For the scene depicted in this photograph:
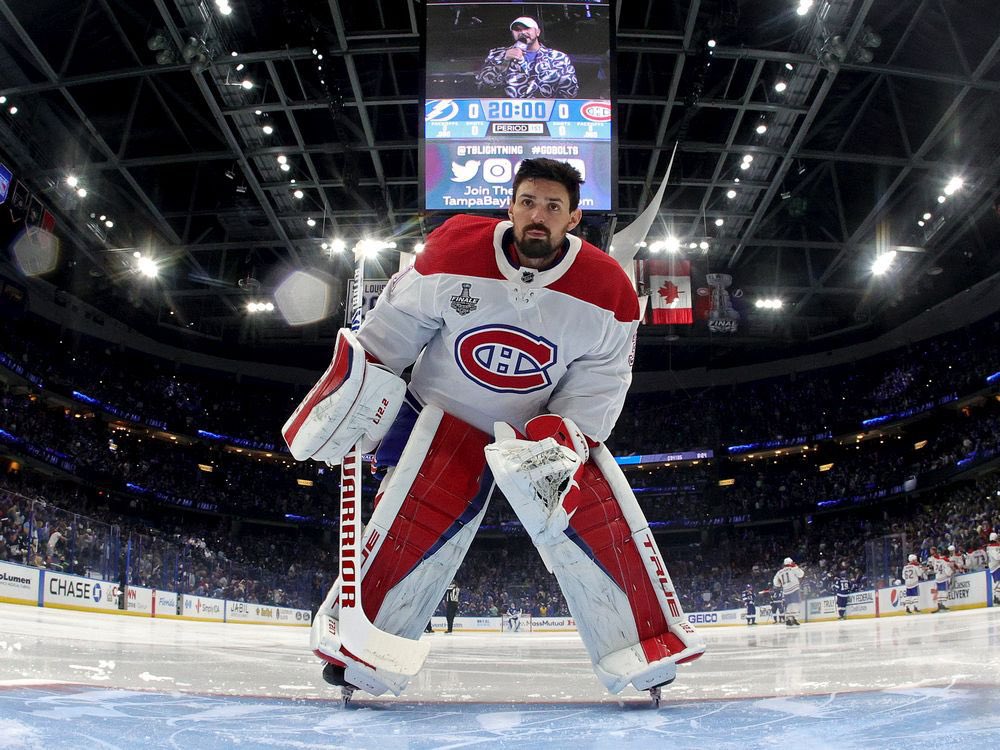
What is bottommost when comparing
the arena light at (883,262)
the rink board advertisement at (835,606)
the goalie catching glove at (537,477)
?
the rink board advertisement at (835,606)

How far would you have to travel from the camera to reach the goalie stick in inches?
91.7

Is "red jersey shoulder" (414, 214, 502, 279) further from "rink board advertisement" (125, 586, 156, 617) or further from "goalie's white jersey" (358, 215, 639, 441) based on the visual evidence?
"rink board advertisement" (125, 586, 156, 617)

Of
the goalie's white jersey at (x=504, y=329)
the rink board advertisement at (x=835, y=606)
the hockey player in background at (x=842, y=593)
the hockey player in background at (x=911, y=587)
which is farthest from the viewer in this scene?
the hockey player in background at (x=842, y=593)

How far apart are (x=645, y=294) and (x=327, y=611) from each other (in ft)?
43.1

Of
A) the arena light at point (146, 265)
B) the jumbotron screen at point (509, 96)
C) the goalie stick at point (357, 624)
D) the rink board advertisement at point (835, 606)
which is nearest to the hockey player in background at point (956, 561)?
the rink board advertisement at point (835, 606)

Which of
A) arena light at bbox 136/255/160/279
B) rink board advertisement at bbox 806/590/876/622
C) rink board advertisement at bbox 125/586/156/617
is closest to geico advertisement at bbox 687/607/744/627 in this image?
rink board advertisement at bbox 806/590/876/622

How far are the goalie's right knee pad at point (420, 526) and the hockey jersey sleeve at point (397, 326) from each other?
0.81ft

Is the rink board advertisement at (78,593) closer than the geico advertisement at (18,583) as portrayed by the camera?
No

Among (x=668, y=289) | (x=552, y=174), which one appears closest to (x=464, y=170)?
(x=552, y=174)

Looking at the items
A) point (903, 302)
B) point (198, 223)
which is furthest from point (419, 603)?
point (903, 302)

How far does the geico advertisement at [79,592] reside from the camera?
419 inches

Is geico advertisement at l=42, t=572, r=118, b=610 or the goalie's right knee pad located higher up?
the goalie's right knee pad

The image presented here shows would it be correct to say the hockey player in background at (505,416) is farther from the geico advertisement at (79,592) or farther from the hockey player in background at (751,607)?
the hockey player in background at (751,607)

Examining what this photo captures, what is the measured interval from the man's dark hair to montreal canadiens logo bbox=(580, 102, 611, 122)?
22.5 ft
